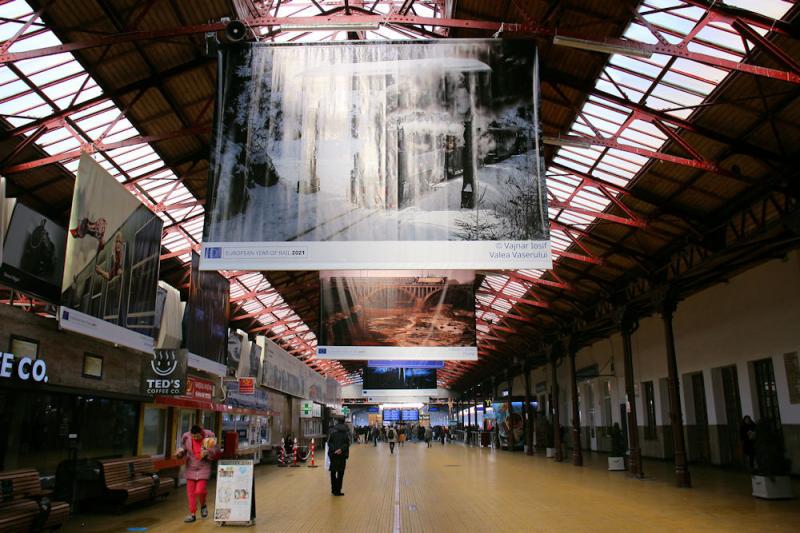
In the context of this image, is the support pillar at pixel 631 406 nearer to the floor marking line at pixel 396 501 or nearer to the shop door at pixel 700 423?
the shop door at pixel 700 423

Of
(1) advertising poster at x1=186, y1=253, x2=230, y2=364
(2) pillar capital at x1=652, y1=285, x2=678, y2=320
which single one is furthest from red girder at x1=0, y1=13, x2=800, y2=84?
(2) pillar capital at x1=652, y1=285, x2=678, y2=320

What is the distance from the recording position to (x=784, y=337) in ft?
57.1

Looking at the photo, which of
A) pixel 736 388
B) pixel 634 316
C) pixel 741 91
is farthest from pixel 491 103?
pixel 736 388

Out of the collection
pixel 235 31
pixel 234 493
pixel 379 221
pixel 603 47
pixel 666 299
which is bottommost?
pixel 234 493

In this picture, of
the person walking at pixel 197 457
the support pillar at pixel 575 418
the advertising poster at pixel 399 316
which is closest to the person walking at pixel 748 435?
the support pillar at pixel 575 418

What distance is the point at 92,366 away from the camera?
12.7m

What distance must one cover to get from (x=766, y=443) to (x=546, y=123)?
9174 mm

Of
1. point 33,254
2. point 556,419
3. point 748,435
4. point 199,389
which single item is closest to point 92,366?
point 33,254

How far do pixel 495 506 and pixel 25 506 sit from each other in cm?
887

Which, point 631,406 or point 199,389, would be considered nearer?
point 199,389

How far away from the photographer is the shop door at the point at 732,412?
20672 mm

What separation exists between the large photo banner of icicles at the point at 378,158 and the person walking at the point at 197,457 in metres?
4.13

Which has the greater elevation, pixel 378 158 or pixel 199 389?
pixel 378 158

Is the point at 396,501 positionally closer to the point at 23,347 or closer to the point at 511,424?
the point at 23,347
